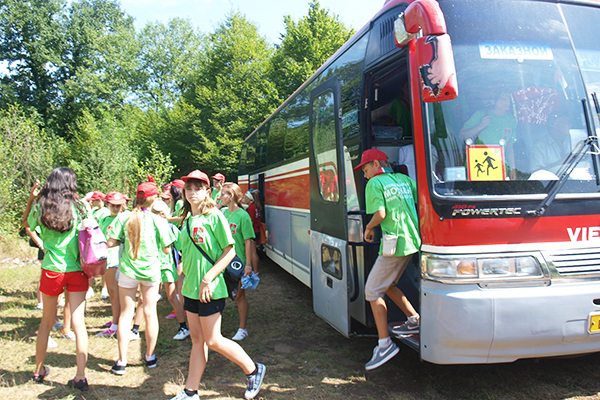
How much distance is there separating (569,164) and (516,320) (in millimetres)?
1254

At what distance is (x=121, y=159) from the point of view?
18938 millimetres

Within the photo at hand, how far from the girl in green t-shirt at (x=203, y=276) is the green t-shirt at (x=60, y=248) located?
1295 millimetres

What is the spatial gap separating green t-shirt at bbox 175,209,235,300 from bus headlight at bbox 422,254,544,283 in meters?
1.78

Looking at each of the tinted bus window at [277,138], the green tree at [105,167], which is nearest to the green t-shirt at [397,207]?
the tinted bus window at [277,138]

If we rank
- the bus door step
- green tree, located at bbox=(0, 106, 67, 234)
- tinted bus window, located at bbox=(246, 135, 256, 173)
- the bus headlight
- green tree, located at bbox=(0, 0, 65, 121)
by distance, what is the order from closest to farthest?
the bus headlight → the bus door step → tinted bus window, located at bbox=(246, 135, 256, 173) → green tree, located at bbox=(0, 106, 67, 234) → green tree, located at bbox=(0, 0, 65, 121)

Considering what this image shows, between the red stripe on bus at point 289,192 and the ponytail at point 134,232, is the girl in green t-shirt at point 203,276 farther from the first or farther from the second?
the red stripe on bus at point 289,192

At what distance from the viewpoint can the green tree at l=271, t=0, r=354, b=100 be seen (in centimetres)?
2453

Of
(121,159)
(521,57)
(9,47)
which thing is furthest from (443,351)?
(9,47)

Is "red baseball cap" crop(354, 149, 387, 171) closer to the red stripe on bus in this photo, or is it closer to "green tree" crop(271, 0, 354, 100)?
the red stripe on bus

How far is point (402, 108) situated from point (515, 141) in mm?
1701

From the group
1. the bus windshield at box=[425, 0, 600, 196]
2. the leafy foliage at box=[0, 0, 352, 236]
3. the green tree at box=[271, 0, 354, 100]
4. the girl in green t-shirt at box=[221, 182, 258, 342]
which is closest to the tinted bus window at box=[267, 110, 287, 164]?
the girl in green t-shirt at box=[221, 182, 258, 342]

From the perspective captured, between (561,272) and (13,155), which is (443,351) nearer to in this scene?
(561,272)

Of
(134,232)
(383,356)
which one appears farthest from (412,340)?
(134,232)

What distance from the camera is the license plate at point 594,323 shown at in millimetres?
2959
